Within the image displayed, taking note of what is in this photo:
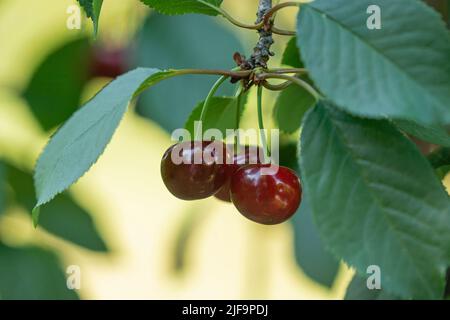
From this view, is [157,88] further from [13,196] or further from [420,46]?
[420,46]

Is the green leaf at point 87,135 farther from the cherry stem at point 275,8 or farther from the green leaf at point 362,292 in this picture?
the green leaf at point 362,292

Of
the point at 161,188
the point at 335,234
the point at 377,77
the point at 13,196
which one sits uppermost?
the point at 377,77

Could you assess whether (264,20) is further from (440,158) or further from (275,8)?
(440,158)

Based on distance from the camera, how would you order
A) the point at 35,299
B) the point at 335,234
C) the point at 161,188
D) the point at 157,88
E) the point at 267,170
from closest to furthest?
the point at 335,234 < the point at 267,170 < the point at 157,88 < the point at 35,299 < the point at 161,188

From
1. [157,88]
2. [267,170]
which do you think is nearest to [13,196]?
[157,88]

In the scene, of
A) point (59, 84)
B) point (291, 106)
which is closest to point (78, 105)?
point (59, 84)

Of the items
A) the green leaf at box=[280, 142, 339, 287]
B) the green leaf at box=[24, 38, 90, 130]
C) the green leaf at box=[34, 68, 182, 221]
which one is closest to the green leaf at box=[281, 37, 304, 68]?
the green leaf at box=[34, 68, 182, 221]
